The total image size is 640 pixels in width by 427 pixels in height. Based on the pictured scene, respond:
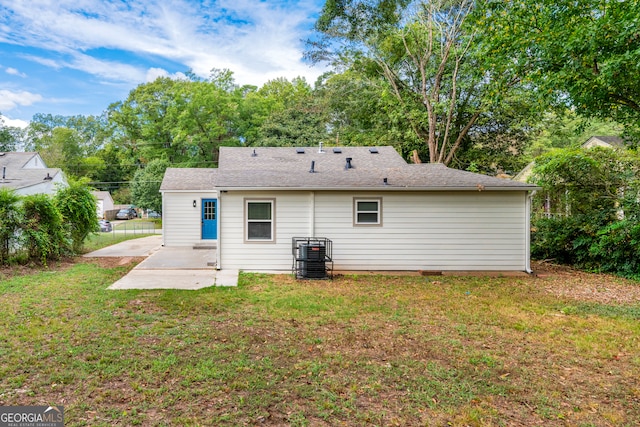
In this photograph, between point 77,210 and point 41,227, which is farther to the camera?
point 77,210

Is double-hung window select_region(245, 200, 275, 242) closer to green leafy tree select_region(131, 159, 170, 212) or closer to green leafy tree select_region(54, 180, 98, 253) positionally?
green leafy tree select_region(54, 180, 98, 253)

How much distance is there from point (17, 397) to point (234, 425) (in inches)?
75.0

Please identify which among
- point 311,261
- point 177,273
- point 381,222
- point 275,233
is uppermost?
point 381,222

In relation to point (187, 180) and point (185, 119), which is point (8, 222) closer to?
point (187, 180)

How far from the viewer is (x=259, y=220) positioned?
28.3ft

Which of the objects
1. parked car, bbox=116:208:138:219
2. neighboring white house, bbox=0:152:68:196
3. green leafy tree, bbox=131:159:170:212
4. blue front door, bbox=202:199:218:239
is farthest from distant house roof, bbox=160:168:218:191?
parked car, bbox=116:208:138:219

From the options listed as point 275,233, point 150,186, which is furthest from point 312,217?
point 150,186

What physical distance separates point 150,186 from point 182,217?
15500 mm

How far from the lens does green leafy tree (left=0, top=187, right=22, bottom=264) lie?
8.23 meters

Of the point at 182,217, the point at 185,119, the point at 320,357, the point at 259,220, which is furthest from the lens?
the point at 185,119

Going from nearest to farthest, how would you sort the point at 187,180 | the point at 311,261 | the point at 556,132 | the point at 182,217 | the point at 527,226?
the point at 311,261 < the point at 527,226 < the point at 182,217 < the point at 187,180 < the point at 556,132

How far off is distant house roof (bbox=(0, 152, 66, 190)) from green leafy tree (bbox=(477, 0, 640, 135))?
1714 centimetres

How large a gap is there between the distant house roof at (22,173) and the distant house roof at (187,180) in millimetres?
5382

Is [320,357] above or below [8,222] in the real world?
below
